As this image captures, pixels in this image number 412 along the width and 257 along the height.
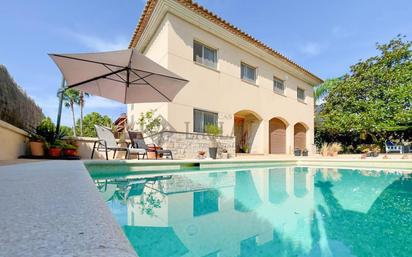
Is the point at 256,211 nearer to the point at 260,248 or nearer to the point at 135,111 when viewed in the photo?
the point at 260,248

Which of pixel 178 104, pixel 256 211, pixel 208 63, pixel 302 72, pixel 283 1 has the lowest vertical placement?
pixel 256 211

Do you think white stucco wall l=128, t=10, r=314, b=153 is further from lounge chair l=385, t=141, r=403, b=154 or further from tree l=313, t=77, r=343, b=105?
lounge chair l=385, t=141, r=403, b=154

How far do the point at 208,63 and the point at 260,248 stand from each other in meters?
10.00

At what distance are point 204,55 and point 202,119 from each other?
10.3 ft

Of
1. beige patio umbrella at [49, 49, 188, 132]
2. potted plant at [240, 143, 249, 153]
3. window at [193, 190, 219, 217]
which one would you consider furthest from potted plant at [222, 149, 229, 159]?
window at [193, 190, 219, 217]

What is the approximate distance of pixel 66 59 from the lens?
5.57 m

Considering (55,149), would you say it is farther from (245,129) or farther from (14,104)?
(245,129)

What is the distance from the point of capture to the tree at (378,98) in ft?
47.8

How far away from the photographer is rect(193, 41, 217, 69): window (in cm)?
1052

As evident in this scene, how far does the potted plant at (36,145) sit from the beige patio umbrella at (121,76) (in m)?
1.83

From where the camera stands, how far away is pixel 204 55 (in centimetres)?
1084

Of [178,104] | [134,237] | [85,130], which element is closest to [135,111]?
[178,104]

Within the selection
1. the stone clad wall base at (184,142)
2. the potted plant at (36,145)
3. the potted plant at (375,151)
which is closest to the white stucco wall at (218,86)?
the stone clad wall base at (184,142)

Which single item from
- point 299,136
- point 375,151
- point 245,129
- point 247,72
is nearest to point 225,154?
point 245,129
